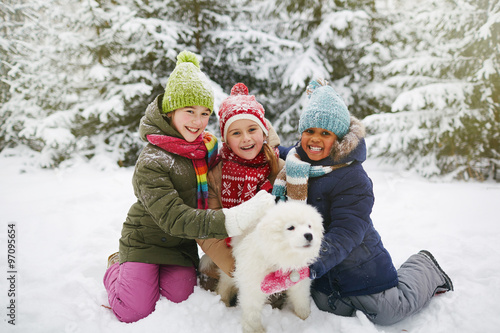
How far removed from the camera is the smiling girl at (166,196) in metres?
2.11

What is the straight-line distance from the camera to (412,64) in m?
6.04

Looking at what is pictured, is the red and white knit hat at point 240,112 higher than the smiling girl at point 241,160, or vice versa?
the red and white knit hat at point 240,112

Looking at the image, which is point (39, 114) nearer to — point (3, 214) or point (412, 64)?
point (3, 214)

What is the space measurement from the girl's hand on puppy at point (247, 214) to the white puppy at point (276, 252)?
7cm

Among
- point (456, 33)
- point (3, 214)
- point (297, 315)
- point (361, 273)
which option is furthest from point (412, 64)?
point (3, 214)

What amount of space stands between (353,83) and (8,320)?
8058 millimetres

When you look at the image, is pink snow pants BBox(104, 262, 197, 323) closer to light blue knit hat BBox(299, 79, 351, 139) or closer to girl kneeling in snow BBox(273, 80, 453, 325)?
girl kneeling in snow BBox(273, 80, 453, 325)

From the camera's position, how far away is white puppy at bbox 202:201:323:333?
1728 mm

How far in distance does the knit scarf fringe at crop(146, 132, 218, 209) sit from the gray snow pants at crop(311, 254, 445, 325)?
1232 mm

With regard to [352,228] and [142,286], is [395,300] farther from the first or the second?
[142,286]

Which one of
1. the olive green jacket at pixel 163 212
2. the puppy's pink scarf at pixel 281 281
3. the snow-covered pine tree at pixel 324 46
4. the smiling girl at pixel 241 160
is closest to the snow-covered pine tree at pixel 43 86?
the snow-covered pine tree at pixel 324 46

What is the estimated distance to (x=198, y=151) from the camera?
7.64 ft

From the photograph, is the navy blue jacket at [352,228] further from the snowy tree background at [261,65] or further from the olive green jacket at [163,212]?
the snowy tree background at [261,65]

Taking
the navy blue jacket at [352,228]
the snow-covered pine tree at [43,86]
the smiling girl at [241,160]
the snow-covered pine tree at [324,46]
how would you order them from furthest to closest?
the snow-covered pine tree at [43,86] → the snow-covered pine tree at [324,46] → the smiling girl at [241,160] → the navy blue jacket at [352,228]
